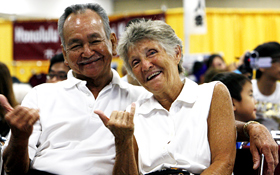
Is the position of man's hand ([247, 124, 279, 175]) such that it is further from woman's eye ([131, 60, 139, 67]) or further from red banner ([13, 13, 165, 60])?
red banner ([13, 13, 165, 60])

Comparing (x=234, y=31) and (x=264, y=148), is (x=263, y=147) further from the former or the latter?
(x=234, y=31)

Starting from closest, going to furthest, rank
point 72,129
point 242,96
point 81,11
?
point 72,129, point 81,11, point 242,96

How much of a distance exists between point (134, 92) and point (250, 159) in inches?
31.2

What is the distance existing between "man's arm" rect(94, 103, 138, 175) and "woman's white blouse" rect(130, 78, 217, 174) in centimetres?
10

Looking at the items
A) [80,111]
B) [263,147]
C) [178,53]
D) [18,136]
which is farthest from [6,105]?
[263,147]

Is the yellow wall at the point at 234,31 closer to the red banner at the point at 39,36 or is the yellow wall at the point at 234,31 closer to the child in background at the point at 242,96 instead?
the red banner at the point at 39,36

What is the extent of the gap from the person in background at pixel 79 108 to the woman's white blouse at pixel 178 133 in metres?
0.15

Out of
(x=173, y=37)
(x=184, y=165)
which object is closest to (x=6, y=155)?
(x=184, y=165)

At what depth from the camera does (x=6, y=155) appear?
5.02 ft

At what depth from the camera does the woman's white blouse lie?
60.8 inches

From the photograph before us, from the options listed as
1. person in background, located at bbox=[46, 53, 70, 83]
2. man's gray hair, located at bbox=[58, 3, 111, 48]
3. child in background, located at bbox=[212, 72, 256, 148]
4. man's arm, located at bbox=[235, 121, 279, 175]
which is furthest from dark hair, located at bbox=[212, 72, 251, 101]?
person in background, located at bbox=[46, 53, 70, 83]

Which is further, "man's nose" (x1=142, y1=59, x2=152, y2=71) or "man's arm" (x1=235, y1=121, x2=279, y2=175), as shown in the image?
"man's nose" (x1=142, y1=59, x2=152, y2=71)

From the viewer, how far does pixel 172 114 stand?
1645 mm

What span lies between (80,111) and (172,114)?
538 mm
